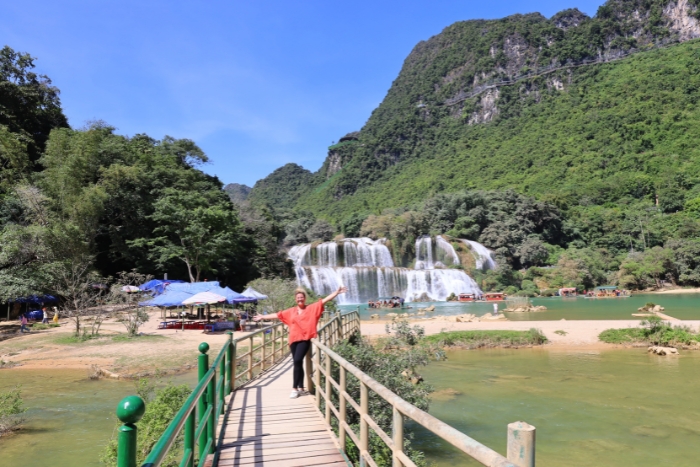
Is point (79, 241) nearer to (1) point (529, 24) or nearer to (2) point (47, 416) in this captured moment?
(2) point (47, 416)

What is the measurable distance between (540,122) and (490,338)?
97.8m

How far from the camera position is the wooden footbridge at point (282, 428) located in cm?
151

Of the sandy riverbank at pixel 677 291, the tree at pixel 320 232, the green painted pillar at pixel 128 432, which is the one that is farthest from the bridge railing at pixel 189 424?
the tree at pixel 320 232

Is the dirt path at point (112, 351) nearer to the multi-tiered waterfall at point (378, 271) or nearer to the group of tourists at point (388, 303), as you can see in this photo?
the group of tourists at point (388, 303)

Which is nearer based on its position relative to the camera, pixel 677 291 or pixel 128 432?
pixel 128 432

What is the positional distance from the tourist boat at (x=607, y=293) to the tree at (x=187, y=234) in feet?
117

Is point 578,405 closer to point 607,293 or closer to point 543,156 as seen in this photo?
point 607,293

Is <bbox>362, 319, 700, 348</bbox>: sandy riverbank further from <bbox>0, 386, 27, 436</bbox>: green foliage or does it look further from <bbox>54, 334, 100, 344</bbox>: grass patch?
<bbox>0, 386, 27, 436</bbox>: green foliage

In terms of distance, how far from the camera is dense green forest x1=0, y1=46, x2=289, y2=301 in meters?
26.9

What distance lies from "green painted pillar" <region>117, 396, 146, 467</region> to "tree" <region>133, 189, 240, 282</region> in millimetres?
32317

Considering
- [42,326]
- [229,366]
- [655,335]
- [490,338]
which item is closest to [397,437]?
[229,366]

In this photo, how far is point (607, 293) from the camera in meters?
45.5

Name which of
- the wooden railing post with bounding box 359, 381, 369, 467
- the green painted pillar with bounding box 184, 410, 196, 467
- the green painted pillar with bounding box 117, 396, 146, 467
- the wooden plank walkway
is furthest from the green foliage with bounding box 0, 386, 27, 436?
the green painted pillar with bounding box 117, 396, 146, 467

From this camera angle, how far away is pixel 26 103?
38.7 meters
